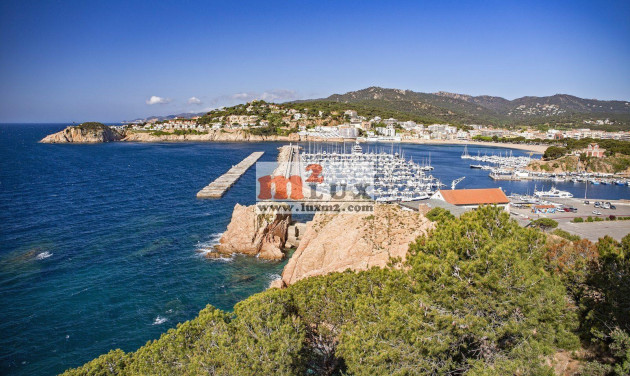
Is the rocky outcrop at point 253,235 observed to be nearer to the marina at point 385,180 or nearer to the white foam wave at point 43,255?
the white foam wave at point 43,255

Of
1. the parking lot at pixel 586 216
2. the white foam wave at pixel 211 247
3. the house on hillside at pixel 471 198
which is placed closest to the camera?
the white foam wave at pixel 211 247

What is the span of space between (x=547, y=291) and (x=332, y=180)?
134 feet

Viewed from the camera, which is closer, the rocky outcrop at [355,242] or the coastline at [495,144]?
the rocky outcrop at [355,242]

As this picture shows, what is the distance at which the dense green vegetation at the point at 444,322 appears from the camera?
26.5 feet

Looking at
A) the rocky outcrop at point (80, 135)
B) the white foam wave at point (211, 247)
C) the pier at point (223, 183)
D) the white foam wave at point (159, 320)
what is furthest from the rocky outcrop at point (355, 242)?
the rocky outcrop at point (80, 135)

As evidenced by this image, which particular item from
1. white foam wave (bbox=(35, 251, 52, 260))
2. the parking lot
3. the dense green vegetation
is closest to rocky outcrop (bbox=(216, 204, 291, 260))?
white foam wave (bbox=(35, 251, 52, 260))

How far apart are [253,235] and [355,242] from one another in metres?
9.76

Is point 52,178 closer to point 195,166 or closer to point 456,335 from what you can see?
point 195,166

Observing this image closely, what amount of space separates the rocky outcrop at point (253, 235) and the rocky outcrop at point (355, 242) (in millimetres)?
4502

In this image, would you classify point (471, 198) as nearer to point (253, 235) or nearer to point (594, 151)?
point (253, 235)

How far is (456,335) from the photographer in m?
8.56

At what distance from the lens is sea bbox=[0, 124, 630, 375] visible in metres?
16.2

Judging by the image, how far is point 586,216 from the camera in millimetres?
32812

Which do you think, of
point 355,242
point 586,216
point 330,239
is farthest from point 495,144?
point 355,242
